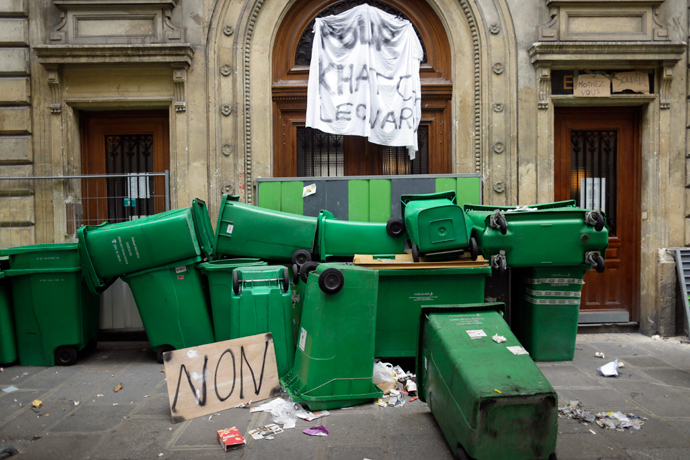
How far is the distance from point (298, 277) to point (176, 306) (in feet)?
4.63

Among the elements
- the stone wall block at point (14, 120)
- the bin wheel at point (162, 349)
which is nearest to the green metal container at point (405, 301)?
the bin wheel at point (162, 349)

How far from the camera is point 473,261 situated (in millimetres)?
4934

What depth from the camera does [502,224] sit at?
16.3 ft

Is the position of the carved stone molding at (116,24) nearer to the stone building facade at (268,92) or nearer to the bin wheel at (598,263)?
the stone building facade at (268,92)

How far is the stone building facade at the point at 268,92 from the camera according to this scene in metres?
6.54

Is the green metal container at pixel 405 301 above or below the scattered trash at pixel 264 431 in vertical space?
above

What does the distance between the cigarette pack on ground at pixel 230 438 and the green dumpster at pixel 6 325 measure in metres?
3.31

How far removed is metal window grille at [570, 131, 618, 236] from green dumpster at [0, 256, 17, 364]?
24.3ft

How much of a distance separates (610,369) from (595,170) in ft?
10.7

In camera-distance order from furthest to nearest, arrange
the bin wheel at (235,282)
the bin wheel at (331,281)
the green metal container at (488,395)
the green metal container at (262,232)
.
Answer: the green metal container at (262,232), the bin wheel at (235,282), the bin wheel at (331,281), the green metal container at (488,395)

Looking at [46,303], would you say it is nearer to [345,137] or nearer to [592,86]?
[345,137]

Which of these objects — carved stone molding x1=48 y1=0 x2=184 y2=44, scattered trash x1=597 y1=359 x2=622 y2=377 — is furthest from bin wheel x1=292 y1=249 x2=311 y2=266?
carved stone molding x1=48 y1=0 x2=184 y2=44

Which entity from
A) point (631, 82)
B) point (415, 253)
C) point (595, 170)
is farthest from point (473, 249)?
point (631, 82)

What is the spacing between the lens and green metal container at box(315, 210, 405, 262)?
5344mm
